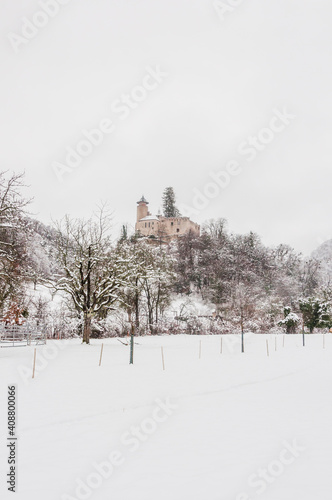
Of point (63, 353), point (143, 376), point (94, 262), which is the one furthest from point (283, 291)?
point (143, 376)

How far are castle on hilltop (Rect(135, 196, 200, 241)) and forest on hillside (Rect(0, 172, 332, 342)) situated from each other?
54.4 ft

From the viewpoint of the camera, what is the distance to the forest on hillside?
97.0 ft

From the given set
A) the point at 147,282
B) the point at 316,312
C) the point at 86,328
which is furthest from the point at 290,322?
the point at 86,328

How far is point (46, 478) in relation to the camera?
621cm

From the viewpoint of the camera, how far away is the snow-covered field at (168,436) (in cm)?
605

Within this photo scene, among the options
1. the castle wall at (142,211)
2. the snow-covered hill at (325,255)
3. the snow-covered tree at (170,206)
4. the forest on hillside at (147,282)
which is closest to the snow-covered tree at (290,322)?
the forest on hillside at (147,282)

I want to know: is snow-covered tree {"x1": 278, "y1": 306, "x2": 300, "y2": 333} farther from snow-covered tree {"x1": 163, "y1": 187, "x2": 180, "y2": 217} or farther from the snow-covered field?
snow-covered tree {"x1": 163, "y1": 187, "x2": 180, "y2": 217}

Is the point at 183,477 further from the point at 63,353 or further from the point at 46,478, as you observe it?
the point at 63,353

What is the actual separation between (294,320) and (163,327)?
17.4 m

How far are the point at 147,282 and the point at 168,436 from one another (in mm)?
40818

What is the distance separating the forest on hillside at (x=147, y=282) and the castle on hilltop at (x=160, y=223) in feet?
54.4

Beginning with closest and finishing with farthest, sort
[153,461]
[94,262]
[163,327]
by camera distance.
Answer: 1. [153,461]
2. [94,262]
3. [163,327]

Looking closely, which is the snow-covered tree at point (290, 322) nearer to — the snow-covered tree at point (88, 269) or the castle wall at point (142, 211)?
the snow-covered tree at point (88, 269)

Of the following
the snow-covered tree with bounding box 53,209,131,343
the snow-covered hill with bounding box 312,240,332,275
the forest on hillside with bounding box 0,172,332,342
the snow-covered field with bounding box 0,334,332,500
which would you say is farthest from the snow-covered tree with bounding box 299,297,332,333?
the snow-covered hill with bounding box 312,240,332,275
